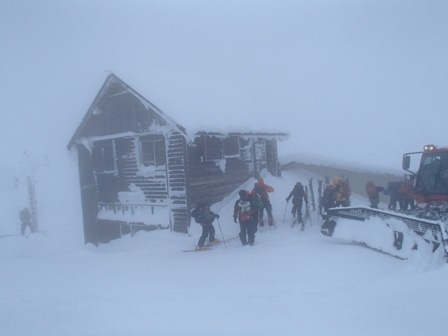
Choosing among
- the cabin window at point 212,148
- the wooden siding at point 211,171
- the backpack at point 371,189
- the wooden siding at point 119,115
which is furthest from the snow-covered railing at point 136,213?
the backpack at point 371,189

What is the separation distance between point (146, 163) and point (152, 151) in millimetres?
596

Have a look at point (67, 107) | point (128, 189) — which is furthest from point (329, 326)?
point (67, 107)

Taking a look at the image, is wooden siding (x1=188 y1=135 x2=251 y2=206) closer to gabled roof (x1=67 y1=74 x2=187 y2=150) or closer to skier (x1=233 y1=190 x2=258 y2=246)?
gabled roof (x1=67 y1=74 x2=187 y2=150)

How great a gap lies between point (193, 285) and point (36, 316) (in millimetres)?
2680

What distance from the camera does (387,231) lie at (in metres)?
8.03

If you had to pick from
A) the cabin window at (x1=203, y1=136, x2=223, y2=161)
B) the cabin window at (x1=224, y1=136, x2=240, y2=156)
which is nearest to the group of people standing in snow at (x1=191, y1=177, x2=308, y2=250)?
the cabin window at (x1=203, y1=136, x2=223, y2=161)

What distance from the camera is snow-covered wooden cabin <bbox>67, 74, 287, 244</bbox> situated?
1234cm

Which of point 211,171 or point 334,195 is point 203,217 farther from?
point 334,195

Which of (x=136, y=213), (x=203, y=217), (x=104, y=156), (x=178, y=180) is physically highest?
(x=104, y=156)

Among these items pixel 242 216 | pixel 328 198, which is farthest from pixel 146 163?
pixel 328 198

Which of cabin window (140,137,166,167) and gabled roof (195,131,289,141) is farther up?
gabled roof (195,131,289,141)

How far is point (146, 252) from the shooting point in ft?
34.1

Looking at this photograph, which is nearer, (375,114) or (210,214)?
(210,214)

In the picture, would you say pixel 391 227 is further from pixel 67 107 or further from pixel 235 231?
pixel 67 107
